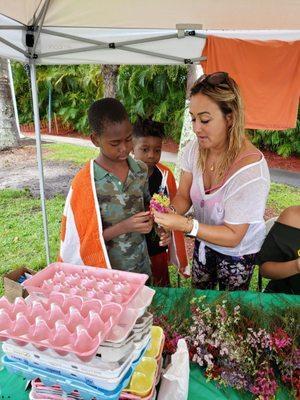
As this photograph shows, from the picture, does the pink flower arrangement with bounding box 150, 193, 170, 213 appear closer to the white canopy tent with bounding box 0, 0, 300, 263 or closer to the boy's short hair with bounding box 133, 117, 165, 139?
the boy's short hair with bounding box 133, 117, 165, 139

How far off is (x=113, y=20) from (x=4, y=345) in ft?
7.59

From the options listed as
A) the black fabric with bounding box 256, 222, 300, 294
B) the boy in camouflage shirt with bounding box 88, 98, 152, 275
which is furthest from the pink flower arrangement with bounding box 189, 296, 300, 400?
the black fabric with bounding box 256, 222, 300, 294

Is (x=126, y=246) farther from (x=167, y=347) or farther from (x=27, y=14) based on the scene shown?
(x=27, y=14)

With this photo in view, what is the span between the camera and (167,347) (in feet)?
3.99

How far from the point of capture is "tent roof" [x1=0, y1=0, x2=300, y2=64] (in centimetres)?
223

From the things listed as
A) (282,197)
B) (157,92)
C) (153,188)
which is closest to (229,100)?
(153,188)

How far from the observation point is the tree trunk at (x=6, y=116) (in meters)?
8.41

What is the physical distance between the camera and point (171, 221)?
5.50 ft

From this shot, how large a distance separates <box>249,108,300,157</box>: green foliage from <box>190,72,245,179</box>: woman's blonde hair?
9.01 m

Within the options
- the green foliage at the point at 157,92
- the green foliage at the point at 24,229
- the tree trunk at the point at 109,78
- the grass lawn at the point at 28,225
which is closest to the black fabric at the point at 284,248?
the grass lawn at the point at 28,225

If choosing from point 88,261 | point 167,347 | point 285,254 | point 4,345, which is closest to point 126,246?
point 88,261

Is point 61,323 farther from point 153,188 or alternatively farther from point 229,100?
point 153,188

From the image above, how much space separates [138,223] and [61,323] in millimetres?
926

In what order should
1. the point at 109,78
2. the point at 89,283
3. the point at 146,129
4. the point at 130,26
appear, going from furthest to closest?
the point at 109,78 < the point at 130,26 < the point at 146,129 < the point at 89,283
